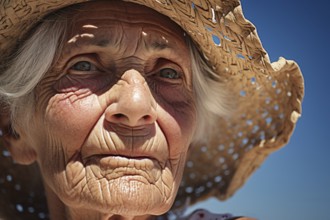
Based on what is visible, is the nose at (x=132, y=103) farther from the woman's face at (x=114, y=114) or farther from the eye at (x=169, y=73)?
the eye at (x=169, y=73)

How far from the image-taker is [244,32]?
1431 mm

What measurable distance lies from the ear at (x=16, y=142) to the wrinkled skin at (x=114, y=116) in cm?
11

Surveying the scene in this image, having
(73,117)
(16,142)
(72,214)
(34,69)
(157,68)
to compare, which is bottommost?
(72,214)

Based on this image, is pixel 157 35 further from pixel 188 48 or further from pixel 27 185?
pixel 27 185

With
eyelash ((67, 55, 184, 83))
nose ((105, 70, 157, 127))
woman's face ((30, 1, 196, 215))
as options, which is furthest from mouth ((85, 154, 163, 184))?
eyelash ((67, 55, 184, 83))

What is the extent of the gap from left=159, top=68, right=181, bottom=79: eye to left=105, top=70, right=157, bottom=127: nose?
0.14 metres

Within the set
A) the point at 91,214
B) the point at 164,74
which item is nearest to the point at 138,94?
the point at 164,74

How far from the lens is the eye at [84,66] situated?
147 cm

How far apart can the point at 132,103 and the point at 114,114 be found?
7 centimetres

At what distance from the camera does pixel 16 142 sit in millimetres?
1668

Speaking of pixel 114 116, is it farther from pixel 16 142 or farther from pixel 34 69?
pixel 16 142

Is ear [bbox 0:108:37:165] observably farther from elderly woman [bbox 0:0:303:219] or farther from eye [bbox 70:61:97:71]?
eye [bbox 70:61:97:71]

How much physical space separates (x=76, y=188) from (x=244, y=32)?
0.72 meters

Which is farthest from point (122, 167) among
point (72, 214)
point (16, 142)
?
point (16, 142)
